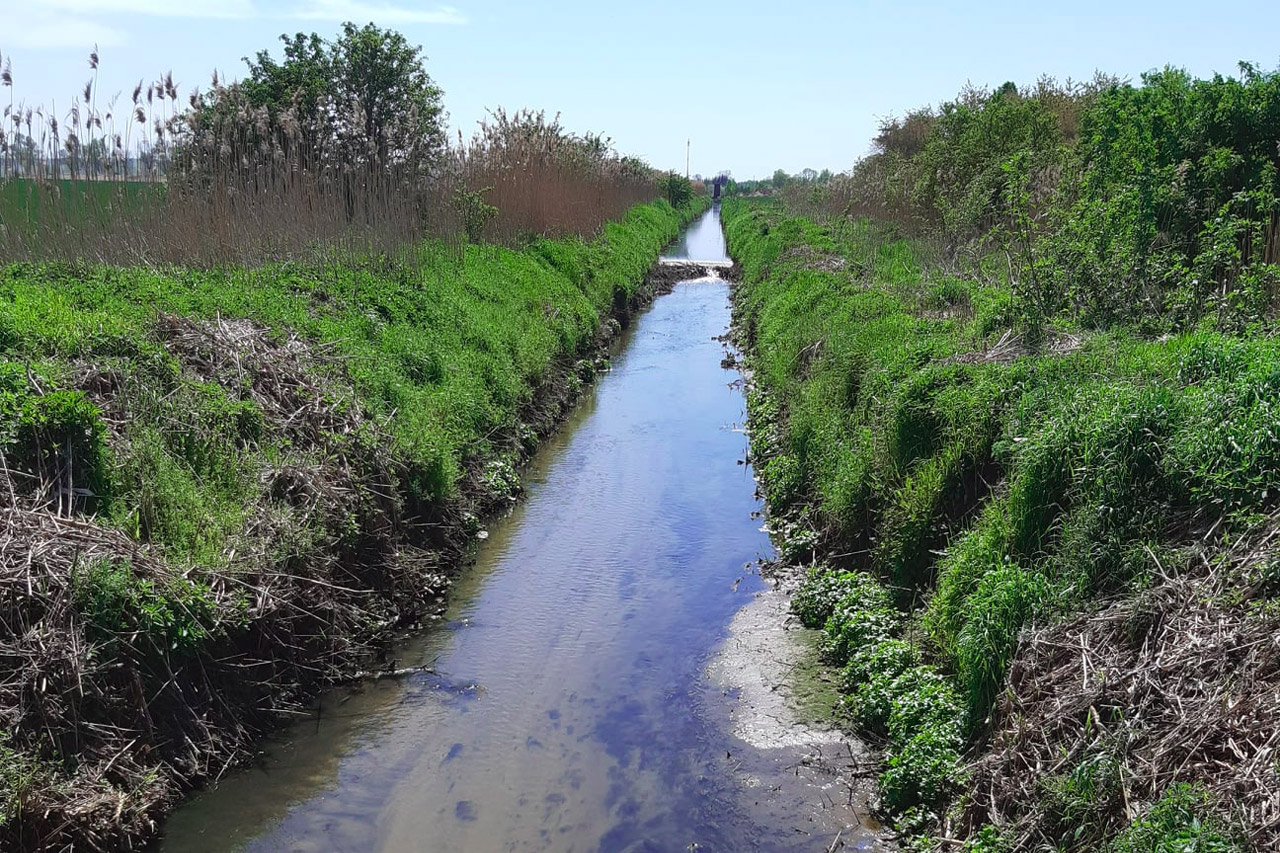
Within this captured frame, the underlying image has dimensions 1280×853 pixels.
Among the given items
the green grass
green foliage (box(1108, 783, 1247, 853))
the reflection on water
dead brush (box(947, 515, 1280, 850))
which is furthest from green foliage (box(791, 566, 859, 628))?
the reflection on water

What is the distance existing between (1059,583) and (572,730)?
2.95 meters

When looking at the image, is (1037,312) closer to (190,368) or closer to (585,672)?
(585,672)

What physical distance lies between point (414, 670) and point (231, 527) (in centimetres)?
153

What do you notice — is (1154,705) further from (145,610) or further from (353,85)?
(353,85)

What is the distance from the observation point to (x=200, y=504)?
20.5 ft

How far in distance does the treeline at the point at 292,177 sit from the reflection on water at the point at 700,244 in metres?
15.6

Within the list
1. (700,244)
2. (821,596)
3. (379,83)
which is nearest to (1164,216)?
(821,596)

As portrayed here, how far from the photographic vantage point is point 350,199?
1459cm

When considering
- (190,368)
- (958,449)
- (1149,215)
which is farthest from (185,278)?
(1149,215)

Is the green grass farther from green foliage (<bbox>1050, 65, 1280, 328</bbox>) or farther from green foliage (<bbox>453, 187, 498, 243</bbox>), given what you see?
green foliage (<bbox>1050, 65, 1280, 328</bbox>)

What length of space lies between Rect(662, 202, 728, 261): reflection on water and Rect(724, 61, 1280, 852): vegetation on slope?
26300 mm

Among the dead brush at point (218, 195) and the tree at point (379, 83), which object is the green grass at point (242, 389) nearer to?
the dead brush at point (218, 195)

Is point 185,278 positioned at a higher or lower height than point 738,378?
higher

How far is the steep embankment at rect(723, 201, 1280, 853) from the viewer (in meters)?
3.71
